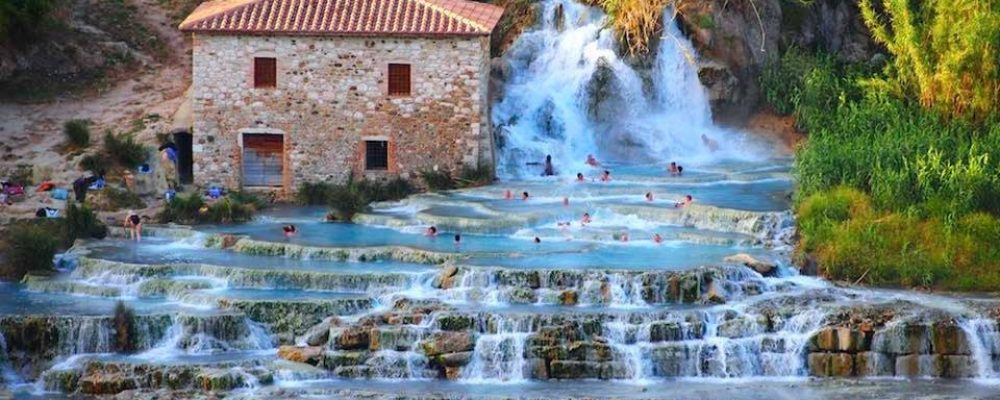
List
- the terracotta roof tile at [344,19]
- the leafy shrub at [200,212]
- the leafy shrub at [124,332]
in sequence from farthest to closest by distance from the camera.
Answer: the terracotta roof tile at [344,19], the leafy shrub at [200,212], the leafy shrub at [124,332]

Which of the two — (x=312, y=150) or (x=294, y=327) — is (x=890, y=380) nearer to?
(x=294, y=327)

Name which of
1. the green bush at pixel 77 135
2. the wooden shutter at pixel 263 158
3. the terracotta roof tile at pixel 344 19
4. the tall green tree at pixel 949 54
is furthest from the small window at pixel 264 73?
the tall green tree at pixel 949 54

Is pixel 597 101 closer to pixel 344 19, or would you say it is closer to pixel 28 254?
pixel 344 19

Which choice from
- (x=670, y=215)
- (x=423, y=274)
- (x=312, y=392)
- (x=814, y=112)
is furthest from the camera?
(x=814, y=112)

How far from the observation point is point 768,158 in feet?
163

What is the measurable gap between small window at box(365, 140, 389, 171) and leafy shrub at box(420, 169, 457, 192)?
35.2 inches

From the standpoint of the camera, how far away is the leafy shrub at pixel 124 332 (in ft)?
109

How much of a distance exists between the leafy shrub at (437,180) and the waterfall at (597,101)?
8.59 ft

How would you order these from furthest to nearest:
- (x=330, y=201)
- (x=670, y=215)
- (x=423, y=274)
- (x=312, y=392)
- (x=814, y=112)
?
(x=814, y=112) → (x=330, y=201) → (x=670, y=215) → (x=423, y=274) → (x=312, y=392)

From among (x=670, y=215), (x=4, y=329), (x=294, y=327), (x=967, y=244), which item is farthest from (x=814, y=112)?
(x=4, y=329)

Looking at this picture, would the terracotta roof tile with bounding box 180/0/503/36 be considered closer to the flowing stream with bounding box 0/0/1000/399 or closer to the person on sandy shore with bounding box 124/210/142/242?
the flowing stream with bounding box 0/0/1000/399

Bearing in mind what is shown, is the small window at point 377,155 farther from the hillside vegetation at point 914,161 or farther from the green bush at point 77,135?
the hillside vegetation at point 914,161

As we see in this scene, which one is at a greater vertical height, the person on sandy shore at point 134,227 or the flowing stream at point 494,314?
the person on sandy shore at point 134,227

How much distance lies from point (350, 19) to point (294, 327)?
12.9 m
